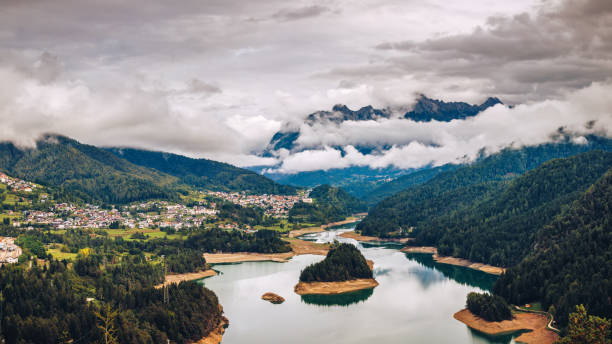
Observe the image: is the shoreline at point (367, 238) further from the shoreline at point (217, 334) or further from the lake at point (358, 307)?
the shoreline at point (217, 334)

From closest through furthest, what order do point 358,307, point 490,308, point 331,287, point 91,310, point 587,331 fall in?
point 587,331 < point 91,310 < point 490,308 < point 358,307 < point 331,287

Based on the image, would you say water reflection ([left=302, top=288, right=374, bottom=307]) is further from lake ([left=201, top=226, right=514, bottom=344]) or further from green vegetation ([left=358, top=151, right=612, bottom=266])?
green vegetation ([left=358, top=151, right=612, bottom=266])

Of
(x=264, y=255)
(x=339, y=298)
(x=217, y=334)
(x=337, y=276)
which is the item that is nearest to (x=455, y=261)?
(x=337, y=276)

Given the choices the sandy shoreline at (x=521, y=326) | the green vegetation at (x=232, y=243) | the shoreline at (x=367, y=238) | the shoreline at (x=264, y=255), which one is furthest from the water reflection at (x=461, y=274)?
the green vegetation at (x=232, y=243)

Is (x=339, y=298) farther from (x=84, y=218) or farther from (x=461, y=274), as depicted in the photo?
(x=84, y=218)

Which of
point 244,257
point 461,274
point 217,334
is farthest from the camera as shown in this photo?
point 244,257

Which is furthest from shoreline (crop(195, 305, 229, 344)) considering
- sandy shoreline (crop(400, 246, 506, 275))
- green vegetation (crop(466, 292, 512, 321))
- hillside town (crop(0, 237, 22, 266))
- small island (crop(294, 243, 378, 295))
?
sandy shoreline (crop(400, 246, 506, 275))

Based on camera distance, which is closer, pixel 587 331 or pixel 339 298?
pixel 587 331

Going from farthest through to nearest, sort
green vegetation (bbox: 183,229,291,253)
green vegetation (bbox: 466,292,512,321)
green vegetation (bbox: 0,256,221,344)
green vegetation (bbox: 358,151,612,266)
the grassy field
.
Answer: the grassy field
green vegetation (bbox: 183,229,291,253)
green vegetation (bbox: 358,151,612,266)
green vegetation (bbox: 466,292,512,321)
green vegetation (bbox: 0,256,221,344)
